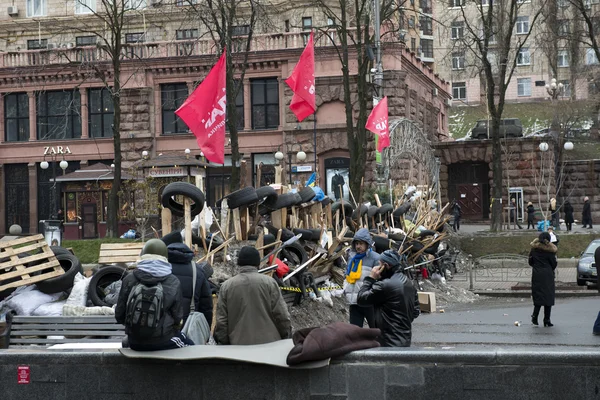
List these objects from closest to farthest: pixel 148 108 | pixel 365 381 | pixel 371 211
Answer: pixel 365 381 < pixel 371 211 < pixel 148 108

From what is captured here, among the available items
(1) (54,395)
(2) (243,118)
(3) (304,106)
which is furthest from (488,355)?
(2) (243,118)

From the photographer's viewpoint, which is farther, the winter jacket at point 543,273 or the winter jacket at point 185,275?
the winter jacket at point 543,273

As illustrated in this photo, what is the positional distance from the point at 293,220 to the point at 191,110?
166 inches

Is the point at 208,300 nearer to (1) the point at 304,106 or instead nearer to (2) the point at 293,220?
(2) the point at 293,220

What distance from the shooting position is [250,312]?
9023mm

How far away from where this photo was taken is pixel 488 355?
8.07 metres

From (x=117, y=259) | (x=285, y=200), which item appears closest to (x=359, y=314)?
(x=117, y=259)

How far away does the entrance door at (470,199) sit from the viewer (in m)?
52.6

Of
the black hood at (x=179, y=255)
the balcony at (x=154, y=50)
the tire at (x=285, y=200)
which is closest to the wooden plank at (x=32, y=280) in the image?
the tire at (x=285, y=200)

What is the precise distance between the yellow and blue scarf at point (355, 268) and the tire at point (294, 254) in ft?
16.6

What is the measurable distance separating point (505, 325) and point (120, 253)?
23.1 feet

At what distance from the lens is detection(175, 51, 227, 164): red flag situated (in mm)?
17891

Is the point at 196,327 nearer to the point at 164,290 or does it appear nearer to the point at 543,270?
the point at 164,290

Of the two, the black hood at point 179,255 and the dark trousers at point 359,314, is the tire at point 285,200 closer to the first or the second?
the dark trousers at point 359,314
